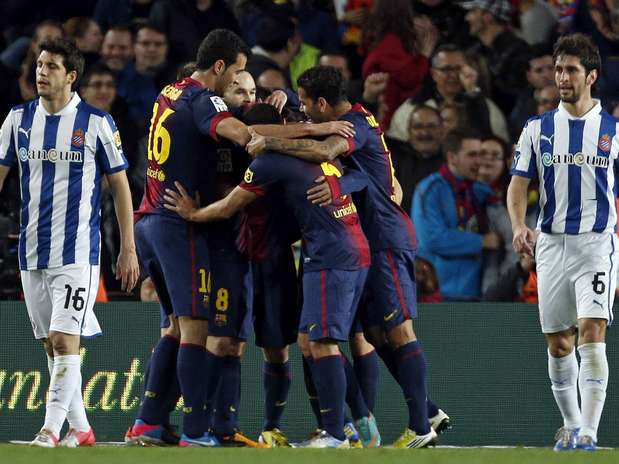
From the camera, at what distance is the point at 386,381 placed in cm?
1090

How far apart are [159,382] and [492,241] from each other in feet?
14.4

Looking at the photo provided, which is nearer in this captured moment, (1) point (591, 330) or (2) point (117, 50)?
(1) point (591, 330)

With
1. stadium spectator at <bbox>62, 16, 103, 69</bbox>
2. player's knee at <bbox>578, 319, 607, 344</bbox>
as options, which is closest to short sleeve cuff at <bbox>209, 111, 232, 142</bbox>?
player's knee at <bbox>578, 319, 607, 344</bbox>

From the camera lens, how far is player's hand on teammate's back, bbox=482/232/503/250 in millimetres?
12727

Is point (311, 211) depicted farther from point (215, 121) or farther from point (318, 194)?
point (215, 121)

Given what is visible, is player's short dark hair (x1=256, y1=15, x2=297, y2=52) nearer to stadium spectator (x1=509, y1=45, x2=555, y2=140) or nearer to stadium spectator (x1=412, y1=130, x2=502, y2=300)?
stadium spectator (x1=412, y1=130, x2=502, y2=300)

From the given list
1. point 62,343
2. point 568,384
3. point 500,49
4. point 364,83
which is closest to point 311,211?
point 62,343

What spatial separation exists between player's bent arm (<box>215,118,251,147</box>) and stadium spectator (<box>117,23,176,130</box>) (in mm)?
5201

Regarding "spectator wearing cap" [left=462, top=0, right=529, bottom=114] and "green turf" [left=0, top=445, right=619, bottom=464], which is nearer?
"green turf" [left=0, top=445, right=619, bottom=464]

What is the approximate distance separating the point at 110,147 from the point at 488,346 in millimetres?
3329

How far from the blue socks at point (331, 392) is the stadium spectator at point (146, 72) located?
18.4ft

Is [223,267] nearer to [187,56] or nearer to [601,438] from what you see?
[601,438]

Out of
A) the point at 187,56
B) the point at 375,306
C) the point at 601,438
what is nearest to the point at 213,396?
the point at 375,306

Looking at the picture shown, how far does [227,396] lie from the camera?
931 cm
